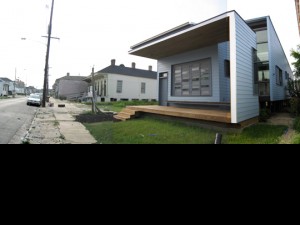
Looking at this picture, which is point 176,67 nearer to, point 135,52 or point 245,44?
point 135,52

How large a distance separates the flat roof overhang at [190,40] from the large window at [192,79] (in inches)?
26.2

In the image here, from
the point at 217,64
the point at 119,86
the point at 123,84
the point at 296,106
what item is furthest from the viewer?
the point at 123,84

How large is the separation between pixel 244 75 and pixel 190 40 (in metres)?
2.45

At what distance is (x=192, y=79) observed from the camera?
7.85m

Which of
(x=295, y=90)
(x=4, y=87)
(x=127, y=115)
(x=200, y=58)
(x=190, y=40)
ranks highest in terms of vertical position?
(x=4, y=87)

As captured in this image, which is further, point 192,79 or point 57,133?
point 192,79

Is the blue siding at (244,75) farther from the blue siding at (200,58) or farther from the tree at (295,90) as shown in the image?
the tree at (295,90)

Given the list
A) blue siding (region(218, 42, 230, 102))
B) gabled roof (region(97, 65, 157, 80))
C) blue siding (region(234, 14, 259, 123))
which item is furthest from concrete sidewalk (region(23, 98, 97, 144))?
gabled roof (region(97, 65, 157, 80))

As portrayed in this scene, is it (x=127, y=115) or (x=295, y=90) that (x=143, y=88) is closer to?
(x=127, y=115)

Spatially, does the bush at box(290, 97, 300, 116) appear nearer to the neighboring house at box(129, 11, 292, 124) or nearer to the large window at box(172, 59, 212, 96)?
the neighboring house at box(129, 11, 292, 124)

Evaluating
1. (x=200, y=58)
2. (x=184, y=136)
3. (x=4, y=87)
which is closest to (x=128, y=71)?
(x=200, y=58)

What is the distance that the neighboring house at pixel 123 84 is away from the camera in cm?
2030

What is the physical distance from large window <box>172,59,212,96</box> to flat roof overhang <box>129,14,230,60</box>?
0.67 metres
